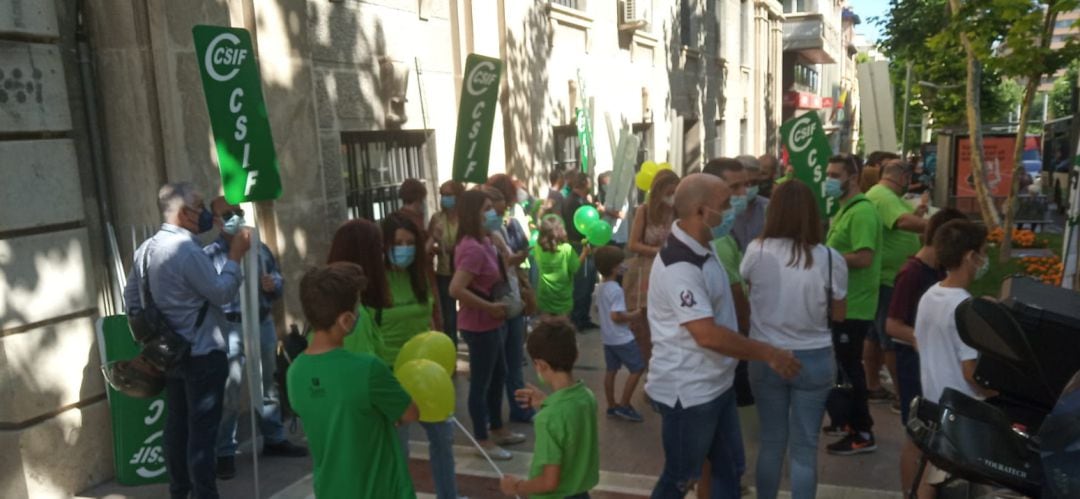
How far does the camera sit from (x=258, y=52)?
255 inches

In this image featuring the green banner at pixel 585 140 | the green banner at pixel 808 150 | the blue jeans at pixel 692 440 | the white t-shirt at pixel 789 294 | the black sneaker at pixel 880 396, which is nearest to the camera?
the blue jeans at pixel 692 440

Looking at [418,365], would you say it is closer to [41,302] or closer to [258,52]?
[41,302]

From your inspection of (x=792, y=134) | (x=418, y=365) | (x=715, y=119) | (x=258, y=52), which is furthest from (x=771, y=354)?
(x=715, y=119)

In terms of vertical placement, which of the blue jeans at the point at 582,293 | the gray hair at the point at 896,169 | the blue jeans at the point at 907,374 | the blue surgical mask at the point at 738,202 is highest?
the gray hair at the point at 896,169

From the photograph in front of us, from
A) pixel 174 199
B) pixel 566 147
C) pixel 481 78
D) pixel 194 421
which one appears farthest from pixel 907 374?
pixel 566 147

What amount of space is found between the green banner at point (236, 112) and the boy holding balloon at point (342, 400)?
4.94 ft

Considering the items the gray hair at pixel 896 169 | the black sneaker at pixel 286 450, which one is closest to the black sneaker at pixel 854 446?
the gray hair at pixel 896 169

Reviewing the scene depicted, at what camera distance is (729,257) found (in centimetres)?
450

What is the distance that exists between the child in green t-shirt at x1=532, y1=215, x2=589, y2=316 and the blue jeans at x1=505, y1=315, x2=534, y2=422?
50.8 inches

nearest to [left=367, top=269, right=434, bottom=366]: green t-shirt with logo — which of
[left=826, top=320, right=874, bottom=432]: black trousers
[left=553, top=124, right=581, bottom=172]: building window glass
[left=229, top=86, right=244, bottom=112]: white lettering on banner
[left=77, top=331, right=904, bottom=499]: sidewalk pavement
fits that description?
[left=77, top=331, right=904, bottom=499]: sidewalk pavement

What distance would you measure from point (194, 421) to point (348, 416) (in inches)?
74.5

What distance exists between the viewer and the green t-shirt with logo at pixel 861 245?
210 inches

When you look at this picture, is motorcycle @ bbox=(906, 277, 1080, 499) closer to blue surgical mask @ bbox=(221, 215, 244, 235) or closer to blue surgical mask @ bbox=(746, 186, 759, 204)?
blue surgical mask @ bbox=(746, 186, 759, 204)

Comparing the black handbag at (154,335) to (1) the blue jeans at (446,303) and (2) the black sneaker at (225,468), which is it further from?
(1) the blue jeans at (446,303)
